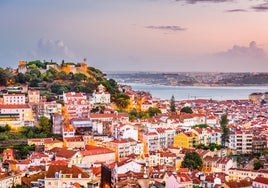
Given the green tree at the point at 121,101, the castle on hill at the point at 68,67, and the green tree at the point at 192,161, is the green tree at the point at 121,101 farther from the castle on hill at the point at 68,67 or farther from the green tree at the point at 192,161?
the green tree at the point at 192,161

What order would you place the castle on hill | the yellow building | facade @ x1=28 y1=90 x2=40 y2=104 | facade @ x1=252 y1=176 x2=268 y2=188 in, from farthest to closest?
the castle on hill, facade @ x1=28 y1=90 x2=40 y2=104, the yellow building, facade @ x1=252 y1=176 x2=268 y2=188

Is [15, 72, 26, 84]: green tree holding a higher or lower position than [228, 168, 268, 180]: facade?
higher

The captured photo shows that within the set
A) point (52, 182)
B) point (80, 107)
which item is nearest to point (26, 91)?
point (80, 107)

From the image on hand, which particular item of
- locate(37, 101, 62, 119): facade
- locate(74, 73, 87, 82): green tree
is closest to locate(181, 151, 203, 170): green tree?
locate(37, 101, 62, 119): facade

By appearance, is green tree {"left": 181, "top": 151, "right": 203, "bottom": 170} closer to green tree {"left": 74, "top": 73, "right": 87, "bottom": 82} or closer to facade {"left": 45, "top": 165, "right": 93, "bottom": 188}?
facade {"left": 45, "top": 165, "right": 93, "bottom": 188}

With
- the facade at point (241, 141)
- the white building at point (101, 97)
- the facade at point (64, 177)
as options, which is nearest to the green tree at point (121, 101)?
the white building at point (101, 97)

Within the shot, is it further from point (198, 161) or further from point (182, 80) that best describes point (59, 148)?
point (182, 80)
